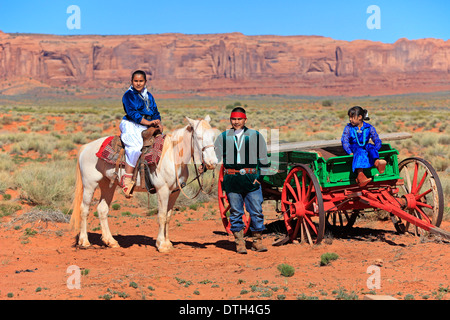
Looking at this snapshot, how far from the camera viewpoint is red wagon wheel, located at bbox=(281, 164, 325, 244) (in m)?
7.04

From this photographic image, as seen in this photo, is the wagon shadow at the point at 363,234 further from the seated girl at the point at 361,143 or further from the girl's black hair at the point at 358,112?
the girl's black hair at the point at 358,112

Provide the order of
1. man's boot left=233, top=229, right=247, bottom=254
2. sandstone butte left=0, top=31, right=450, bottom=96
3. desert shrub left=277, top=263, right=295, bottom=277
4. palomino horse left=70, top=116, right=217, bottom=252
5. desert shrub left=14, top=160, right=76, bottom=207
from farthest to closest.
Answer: sandstone butte left=0, top=31, right=450, bottom=96, desert shrub left=14, top=160, right=76, bottom=207, man's boot left=233, top=229, right=247, bottom=254, palomino horse left=70, top=116, right=217, bottom=252, desert shrub left=277, top=263, right=295, bottom=277

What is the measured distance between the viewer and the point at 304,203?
7.48m

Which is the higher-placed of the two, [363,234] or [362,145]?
[362,145]

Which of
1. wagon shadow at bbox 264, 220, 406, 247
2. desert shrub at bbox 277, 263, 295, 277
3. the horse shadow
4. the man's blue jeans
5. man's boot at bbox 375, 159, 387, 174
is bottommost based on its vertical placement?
the horse shadow

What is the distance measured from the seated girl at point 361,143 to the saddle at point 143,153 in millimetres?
2692

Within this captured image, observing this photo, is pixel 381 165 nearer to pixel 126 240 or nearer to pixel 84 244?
pixel 126 240

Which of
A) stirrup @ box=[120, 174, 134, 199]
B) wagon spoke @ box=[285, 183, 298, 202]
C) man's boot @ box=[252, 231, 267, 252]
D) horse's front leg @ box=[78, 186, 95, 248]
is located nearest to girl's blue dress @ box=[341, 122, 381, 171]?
wagon spoke @ box=[285, 183, 298, 202]

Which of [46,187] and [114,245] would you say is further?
[46,187]

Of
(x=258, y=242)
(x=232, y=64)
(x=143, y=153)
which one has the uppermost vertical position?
(x=232, y=64)

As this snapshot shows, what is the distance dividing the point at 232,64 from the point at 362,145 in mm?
152626

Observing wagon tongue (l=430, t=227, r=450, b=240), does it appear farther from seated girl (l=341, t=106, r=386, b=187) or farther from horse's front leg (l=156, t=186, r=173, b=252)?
horse's front leg (l=156, t=186, r=173, b=252)

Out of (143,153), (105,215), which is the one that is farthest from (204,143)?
(105,215)

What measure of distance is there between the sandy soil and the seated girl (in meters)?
1.18
